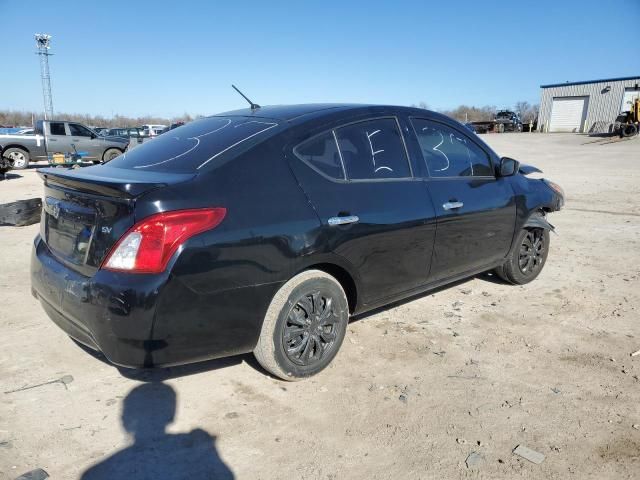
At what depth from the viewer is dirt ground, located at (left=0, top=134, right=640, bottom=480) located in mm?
2348

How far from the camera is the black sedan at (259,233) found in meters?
2.39

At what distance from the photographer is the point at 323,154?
3.08m

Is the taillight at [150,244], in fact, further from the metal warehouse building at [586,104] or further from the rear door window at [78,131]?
the metal warehouse building at [586,104]

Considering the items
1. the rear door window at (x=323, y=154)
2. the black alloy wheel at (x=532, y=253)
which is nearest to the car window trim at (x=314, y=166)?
the rear door window at (x=323, y=154)

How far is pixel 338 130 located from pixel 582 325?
2613 millimetres

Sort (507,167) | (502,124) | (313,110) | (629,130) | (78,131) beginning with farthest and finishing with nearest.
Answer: (502,124)
(629,130)
(78,131)
(507,167)
(313,110)

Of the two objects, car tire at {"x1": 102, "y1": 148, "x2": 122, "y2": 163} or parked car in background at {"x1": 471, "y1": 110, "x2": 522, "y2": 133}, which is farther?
parked car in background at {"x1": 471, "y1": 110, "x2": 522, "y2": 133}

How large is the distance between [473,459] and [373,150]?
202 cm

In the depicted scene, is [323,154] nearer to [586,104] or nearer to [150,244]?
[150,244]

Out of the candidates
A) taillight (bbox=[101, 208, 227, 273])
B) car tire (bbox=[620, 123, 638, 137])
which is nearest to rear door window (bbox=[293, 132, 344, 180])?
taillight (bbox=[101, 208, 227, 273])

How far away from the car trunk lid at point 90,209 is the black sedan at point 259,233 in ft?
0.04

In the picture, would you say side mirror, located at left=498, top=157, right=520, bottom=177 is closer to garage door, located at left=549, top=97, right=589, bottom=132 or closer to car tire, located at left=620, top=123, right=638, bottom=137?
car tire, located at left=620, top=123, right=638, bottom=137

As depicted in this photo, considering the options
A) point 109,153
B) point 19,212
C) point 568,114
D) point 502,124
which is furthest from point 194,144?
point 568,114

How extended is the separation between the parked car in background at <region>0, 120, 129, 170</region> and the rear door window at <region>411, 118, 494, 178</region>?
15.6 m
